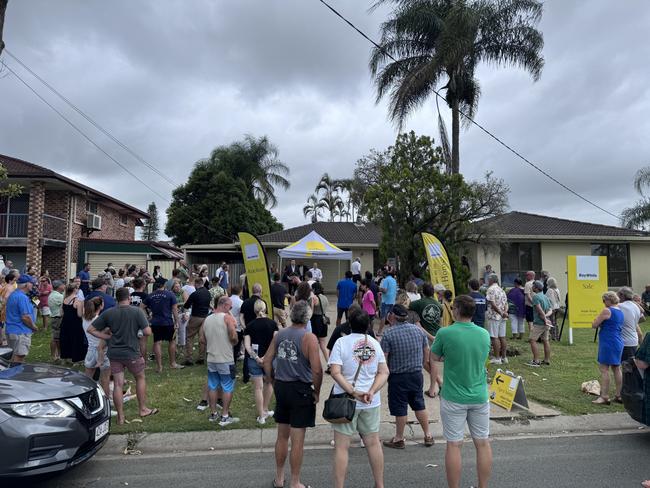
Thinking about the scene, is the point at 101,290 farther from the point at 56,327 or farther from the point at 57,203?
the point at 57,203

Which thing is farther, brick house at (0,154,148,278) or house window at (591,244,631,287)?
house window at (591,244,631,287)

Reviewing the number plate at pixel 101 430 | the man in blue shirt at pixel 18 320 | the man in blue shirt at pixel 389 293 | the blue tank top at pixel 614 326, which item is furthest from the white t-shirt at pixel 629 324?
the man in blue shirt at pixel 18 320

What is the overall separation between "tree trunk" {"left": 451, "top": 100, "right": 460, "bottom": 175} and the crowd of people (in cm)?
711

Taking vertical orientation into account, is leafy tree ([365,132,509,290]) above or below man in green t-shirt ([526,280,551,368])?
above

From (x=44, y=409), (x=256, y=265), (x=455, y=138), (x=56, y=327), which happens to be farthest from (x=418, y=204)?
(x=44, y=409)

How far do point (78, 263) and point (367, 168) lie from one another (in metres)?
16.5

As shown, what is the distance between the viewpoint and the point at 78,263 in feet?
72.6

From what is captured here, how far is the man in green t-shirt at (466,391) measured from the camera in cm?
364

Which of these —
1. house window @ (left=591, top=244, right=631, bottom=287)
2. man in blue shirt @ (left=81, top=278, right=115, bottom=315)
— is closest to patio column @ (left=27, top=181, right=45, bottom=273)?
man in blue shirt @ (left=81, top=278, right=115, bottom=315)

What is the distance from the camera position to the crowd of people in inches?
146

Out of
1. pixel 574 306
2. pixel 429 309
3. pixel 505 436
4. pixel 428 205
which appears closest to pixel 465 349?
pixel 505 436

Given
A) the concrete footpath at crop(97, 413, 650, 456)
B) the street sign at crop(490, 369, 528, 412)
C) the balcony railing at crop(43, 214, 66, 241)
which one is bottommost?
the concrete footpath at crop(97, 413, 650, 456)

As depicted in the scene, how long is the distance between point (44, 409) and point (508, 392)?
5672 millimetres

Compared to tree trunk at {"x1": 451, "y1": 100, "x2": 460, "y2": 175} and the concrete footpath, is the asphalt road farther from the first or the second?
tree trunk at {"x1": 451, "y1": 100, "x2": 460, "y2": 175}
